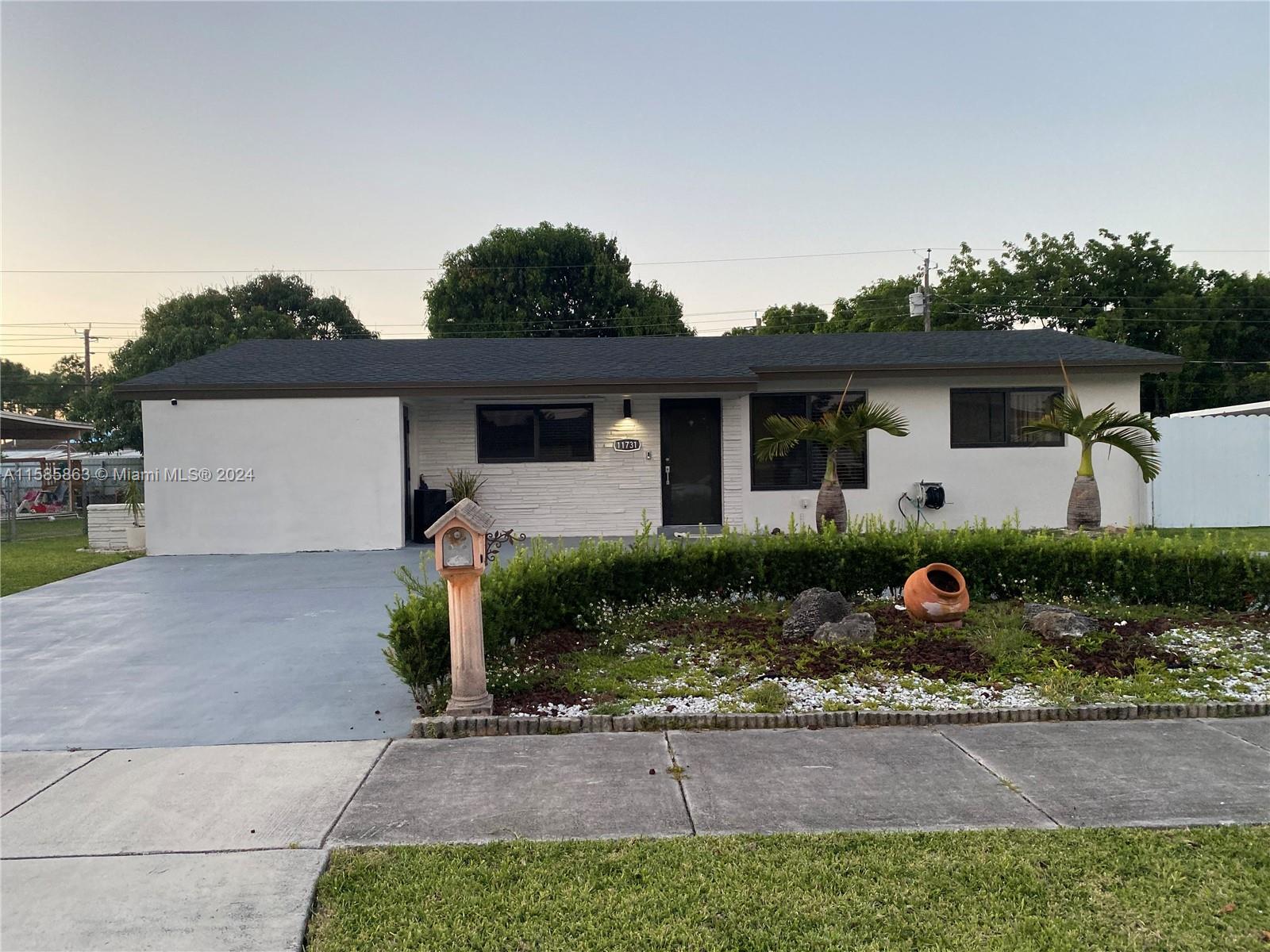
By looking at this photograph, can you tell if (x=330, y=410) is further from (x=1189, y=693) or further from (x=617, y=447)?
(x=1189, y=693)

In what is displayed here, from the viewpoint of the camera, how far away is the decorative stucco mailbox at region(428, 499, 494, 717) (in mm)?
4637

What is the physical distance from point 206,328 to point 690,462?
2455cm

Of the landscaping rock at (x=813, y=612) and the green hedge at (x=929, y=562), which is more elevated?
the green hedge at (x=929, y=562)

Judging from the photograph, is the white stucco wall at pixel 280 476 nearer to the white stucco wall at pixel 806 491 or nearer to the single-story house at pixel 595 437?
the single-story house at pixel 595 437

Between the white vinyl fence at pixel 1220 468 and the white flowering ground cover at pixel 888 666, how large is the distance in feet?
25.2

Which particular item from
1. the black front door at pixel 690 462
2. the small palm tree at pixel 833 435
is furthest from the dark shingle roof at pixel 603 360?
the small palm tree at pixel 833 435

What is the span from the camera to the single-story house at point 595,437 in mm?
11938

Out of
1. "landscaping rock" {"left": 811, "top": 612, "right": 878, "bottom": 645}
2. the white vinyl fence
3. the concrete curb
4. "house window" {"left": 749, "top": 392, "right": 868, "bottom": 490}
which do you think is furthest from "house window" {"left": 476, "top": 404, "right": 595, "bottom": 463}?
the white vinyl fence

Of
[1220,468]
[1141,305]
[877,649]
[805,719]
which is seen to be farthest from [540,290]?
[805,719]

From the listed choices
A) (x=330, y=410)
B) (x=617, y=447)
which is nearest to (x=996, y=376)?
(x=617, y=447)

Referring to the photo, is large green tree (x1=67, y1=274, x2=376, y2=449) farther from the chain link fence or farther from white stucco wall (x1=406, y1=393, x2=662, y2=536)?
white stucco wall (x1=406, y1=393, x2=662, y2=536)

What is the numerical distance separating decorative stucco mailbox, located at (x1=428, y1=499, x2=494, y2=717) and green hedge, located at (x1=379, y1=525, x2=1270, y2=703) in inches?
75.1

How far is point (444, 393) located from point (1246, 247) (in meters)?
32.2

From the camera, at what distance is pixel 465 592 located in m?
4.71
